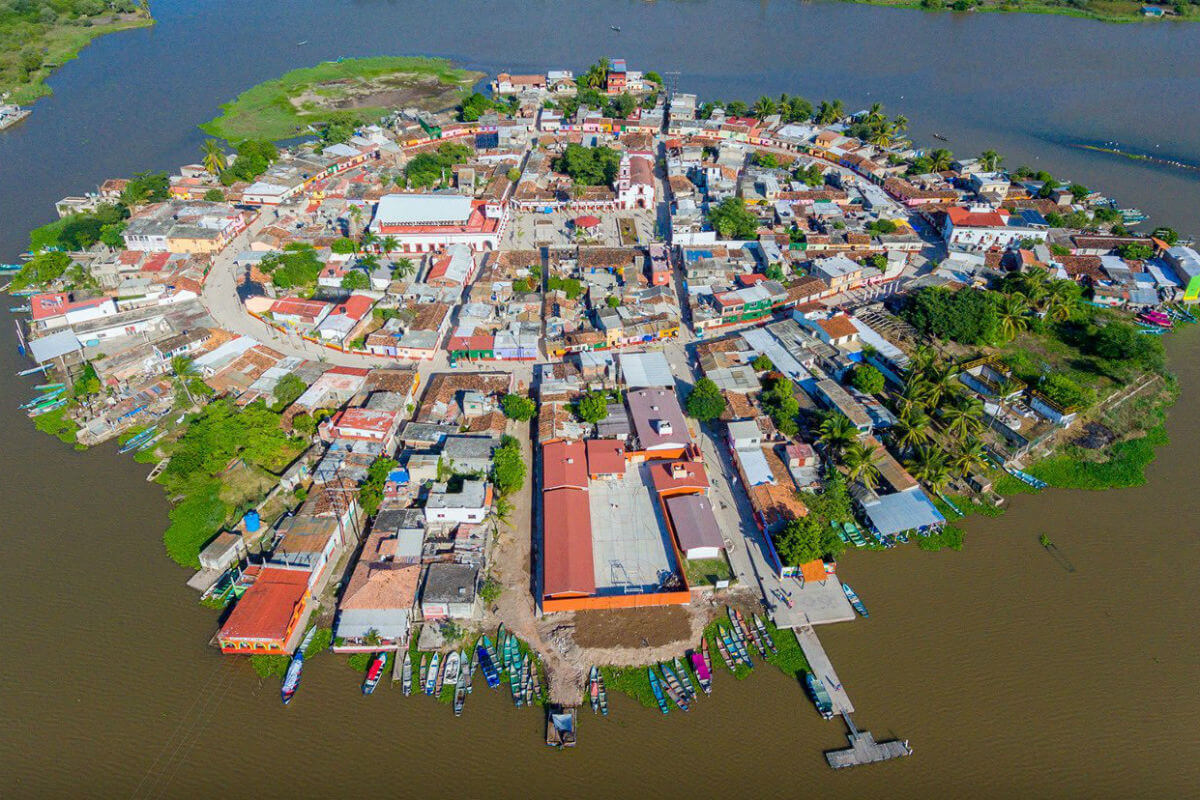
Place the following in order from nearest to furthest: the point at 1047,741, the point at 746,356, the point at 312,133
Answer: the point at 1047,741 → the point at 746,356 → the point at 312,133

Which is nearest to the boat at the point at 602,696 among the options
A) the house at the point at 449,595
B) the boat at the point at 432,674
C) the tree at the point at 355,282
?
the house at the point at 449,595

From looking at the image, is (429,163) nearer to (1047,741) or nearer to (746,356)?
(746,356)

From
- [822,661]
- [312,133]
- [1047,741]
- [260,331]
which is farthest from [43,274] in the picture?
[1047,741]

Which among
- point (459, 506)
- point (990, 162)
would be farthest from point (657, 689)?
point (990, 162)

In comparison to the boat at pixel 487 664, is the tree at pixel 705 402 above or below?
above

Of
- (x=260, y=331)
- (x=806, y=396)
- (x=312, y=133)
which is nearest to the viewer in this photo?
(x=806, y=396)

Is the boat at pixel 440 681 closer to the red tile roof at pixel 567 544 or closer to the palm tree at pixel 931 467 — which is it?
the red tile roof at pixel 567 544
